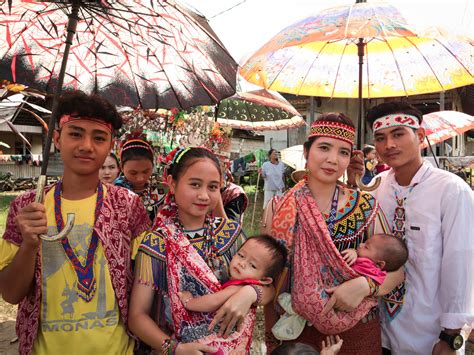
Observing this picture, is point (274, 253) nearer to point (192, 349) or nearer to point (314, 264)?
point (314, 264)

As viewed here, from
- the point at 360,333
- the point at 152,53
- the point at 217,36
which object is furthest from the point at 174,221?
the point at 360,333

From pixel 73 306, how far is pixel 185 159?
87 centimetres

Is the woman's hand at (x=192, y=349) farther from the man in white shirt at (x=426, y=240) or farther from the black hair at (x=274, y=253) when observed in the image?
the man in white shirt at (x=426, y=240)

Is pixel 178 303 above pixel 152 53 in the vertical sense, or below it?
below

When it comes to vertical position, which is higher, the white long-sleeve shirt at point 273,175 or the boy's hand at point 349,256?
the white long-sleeve shirt at point 273,175

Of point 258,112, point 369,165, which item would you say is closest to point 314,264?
point 369,165

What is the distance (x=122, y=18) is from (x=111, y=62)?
33cm

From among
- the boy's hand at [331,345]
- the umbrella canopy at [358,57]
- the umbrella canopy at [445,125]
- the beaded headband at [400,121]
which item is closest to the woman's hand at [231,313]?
the boy's hand at [331,345]

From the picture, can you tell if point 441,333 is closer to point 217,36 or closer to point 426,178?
point 426,178

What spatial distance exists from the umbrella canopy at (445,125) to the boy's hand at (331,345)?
17.8 feet

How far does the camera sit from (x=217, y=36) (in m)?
2.19

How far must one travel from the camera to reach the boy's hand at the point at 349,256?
6.88 feet

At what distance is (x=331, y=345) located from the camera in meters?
2.10

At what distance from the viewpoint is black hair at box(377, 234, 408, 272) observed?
7.04ft
